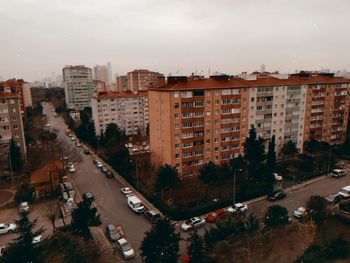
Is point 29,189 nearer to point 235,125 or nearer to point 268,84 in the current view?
point 235,125

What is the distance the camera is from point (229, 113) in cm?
3631

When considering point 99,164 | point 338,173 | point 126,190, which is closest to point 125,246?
point 126,190

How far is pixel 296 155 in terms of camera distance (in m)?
44.3

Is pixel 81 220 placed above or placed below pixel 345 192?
above

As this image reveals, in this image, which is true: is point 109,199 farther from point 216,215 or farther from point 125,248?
point 216,215

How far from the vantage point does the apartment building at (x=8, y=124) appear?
3894cm

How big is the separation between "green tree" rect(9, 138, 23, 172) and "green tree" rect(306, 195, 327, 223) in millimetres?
38217

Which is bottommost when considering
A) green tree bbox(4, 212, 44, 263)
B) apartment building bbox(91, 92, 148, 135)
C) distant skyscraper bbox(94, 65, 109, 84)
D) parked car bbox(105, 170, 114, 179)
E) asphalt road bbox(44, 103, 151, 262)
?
asphalt road bbox(44, 103, 151, 262)

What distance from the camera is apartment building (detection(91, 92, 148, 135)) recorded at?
62.4m

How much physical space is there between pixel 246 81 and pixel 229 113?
6831mm

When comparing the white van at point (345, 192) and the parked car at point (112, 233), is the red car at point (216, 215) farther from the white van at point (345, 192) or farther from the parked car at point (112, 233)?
Result: the white van at point (345, 192)

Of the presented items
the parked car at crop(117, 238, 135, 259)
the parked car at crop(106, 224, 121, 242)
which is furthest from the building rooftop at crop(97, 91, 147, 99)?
the parked car at crop(117, 238, 135, 259)

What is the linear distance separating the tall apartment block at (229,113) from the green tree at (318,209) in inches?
586

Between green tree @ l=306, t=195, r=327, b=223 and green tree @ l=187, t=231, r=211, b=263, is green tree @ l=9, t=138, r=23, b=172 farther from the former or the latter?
green tree @ l=306, t=195, r=327, b=223
